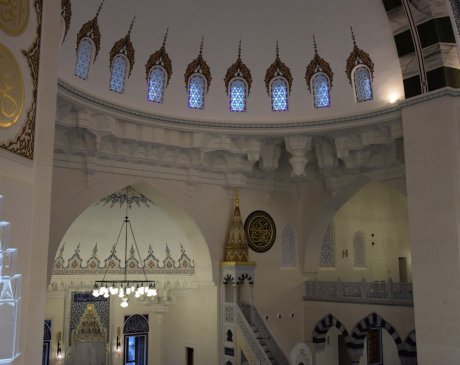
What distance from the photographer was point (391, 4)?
24.4 feet

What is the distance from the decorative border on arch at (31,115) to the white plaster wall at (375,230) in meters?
9.10

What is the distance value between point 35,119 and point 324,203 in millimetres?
7262

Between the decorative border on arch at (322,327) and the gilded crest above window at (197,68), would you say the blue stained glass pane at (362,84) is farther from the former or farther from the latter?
the decorative border on arch at (322,327)

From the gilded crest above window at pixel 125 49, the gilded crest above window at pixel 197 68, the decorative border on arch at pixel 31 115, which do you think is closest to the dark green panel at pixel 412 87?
the gilded crest above window at pixel 197 68

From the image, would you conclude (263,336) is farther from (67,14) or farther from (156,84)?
(67,14)

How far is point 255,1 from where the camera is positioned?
8.65 metres

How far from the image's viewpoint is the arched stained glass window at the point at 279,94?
31.0 feet

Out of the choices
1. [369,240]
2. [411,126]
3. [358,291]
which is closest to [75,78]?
[411,126]

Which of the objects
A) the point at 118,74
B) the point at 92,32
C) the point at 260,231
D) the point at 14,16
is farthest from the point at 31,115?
the point at 260,231

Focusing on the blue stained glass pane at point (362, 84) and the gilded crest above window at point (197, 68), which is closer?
the blue stained glass pane at point (362, 84)

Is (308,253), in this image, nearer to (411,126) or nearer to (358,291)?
(358,291)

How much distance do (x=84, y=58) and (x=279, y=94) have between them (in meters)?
3.54

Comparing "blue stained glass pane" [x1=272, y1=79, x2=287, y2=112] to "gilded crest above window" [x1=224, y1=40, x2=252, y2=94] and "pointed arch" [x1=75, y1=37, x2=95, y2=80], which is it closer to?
"gilded crest above window" [x1=224, y1=40, x2=252, y2=94]

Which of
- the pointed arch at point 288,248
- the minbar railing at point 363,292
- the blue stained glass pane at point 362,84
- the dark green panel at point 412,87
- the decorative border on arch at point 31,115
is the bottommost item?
the minbar railing at point 363,292
